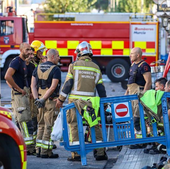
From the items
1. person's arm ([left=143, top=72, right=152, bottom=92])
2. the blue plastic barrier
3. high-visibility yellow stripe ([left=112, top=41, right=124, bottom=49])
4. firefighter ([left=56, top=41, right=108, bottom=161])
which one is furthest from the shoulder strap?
high-visibility yellow stripe ([left=112, top=41, right=124, bottom=49])

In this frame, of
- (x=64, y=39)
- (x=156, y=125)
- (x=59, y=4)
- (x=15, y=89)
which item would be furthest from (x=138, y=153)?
(x=59, y=4)

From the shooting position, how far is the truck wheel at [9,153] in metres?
4.69

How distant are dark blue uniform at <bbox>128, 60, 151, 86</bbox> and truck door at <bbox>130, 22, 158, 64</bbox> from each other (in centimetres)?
1188

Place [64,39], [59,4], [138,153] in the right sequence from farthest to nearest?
[59,4] → [64,39] → [138,153]

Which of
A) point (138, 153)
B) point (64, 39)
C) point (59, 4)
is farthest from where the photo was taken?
point (59, 4)

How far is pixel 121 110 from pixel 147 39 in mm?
13497

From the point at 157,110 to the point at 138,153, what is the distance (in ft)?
2.79

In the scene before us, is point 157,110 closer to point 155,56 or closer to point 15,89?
point 15,89

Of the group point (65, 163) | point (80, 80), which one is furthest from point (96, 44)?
point (65, 163)

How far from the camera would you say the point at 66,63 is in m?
20.0

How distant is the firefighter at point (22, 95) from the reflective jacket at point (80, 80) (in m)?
0.84

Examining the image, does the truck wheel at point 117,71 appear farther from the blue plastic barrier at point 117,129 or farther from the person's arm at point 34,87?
the blue plastic barrier at point 117,129

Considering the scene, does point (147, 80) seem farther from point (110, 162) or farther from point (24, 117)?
point (24, 117)

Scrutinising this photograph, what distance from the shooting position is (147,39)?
19641mm
